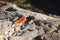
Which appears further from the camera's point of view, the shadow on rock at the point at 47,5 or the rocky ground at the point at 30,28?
the shadow on rock at the point at 47,5

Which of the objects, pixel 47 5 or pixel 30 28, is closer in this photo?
pixel 30 28

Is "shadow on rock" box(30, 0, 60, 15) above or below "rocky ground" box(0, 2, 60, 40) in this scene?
below

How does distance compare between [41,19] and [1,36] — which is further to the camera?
[41,19]

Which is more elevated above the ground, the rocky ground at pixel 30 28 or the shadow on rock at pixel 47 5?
the rocky ground at pixel 30 28

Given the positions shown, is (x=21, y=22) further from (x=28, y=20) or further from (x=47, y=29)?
(x=47, y=29)

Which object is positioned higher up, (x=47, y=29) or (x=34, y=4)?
(x=47, y=29)

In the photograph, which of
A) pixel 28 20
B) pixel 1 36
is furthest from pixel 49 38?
pixel 1 36

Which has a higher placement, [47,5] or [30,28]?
[30,28]

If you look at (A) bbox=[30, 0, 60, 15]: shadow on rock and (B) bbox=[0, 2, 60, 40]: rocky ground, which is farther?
(A) bbox=[30, 0, 60, 15]: shadow on rock
